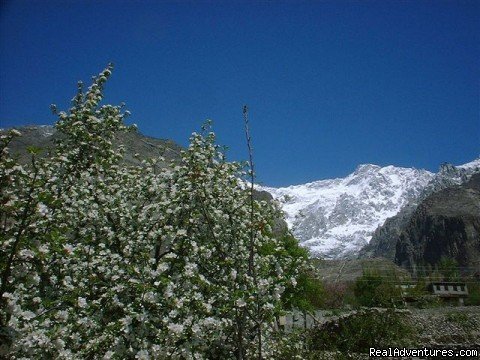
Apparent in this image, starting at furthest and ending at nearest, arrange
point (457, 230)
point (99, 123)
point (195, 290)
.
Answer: point (457, 230) → point (99, 123) → point (195, 290)

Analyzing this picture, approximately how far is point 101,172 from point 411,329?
21055 mm

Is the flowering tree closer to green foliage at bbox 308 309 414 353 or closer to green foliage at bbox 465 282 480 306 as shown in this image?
green foliage at bbox 308 309 414 353

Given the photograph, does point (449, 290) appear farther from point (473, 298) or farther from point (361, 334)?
point (361, 334)

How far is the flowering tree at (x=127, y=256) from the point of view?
6.34 m

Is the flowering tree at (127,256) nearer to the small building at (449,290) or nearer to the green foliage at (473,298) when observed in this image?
the green foliage at (473,298)

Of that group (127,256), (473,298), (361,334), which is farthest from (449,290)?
(127,256)

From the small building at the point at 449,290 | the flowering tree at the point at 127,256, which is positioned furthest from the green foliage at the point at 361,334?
the small building at the point at 449,290

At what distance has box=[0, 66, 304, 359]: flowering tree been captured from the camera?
634 cm

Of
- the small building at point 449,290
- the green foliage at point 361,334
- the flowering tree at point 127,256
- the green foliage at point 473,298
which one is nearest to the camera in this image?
the flowering tree at point 127,256

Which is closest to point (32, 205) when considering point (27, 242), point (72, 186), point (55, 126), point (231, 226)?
point (27, 242)

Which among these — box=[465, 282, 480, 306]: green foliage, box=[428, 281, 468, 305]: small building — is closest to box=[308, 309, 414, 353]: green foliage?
box=[465, 282, 480, 306]: green foliage

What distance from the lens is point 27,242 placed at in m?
5.69

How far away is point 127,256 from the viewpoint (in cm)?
1024

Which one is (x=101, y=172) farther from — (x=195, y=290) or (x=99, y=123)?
(x=195, y=290)
